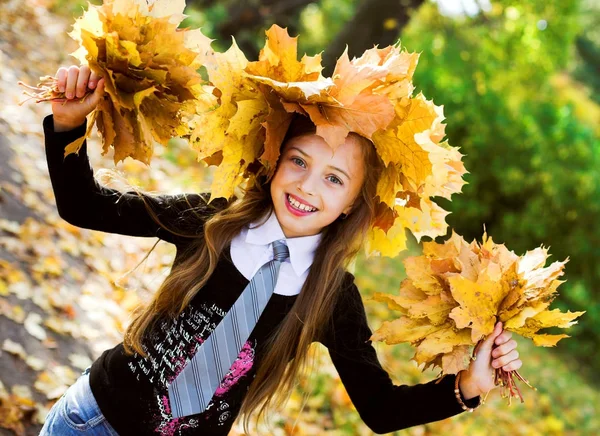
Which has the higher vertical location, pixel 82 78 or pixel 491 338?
pixel 82 78

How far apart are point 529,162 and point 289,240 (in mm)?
7456

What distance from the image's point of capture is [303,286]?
2.04m

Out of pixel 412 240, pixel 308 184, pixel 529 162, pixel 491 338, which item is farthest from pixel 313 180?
pixel 529 162

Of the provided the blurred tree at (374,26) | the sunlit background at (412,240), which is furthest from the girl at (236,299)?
the blurred tree at (374,26)

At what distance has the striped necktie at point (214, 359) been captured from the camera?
1.91m

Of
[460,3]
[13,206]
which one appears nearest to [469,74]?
[460,3]

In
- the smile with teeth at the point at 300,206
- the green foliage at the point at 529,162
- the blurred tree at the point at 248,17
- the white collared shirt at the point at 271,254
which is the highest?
the blurred tree at the point at 248,17

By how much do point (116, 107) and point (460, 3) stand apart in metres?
7.35

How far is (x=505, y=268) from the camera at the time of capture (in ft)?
5.82

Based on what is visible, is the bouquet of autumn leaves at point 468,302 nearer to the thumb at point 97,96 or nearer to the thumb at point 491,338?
the thumb at point 491,338

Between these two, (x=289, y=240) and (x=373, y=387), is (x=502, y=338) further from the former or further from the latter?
(x=289, y=240)

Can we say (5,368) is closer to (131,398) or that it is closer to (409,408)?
(131,398)

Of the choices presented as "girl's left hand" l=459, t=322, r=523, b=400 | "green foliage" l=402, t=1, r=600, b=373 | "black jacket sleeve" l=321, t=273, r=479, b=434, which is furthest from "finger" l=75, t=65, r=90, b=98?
"green foliage" l=402, t=1, r=600, b=373

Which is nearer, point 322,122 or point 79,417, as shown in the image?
point 322,122
